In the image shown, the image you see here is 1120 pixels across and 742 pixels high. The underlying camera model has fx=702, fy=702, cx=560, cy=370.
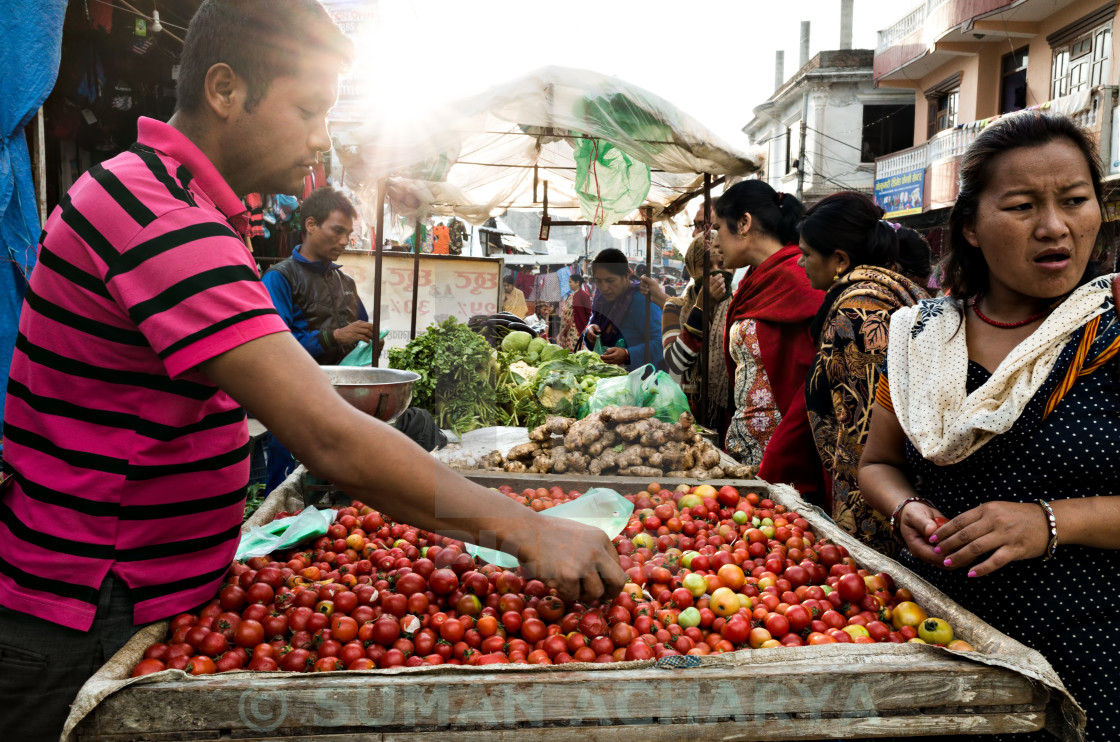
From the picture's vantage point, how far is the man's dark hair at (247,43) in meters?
1.28

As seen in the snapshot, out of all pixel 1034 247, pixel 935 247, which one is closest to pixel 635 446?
pixel 1034 247

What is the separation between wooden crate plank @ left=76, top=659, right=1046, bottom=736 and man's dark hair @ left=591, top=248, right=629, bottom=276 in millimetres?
5222

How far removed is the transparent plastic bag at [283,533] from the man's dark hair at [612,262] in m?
4.47

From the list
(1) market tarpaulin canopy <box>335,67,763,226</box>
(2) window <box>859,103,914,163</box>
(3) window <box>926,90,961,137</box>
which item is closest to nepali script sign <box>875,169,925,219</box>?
(3) window <box>926,90,961,137</box>

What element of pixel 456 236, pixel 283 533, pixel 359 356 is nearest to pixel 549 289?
pixel 456 236

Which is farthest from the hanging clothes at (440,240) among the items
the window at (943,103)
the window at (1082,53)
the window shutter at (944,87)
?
the window shutter at (944,87)

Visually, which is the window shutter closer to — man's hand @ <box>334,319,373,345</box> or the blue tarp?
man's hand @ <box>334,319,373,345</box>

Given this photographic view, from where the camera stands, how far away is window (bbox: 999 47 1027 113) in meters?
15.1

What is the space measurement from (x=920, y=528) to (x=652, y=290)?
15.9 feet

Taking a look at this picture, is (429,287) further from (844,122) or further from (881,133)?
(881,133)

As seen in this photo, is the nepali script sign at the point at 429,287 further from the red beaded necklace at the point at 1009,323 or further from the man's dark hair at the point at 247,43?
the red beaded necklace at the point at 1009,323

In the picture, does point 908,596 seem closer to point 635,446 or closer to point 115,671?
point 635,446

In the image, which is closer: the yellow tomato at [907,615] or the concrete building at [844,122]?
the yellow tomato at [907,615]

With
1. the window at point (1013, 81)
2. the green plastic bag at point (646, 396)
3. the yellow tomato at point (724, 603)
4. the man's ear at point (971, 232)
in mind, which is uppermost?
the window at point (1013, 81)
